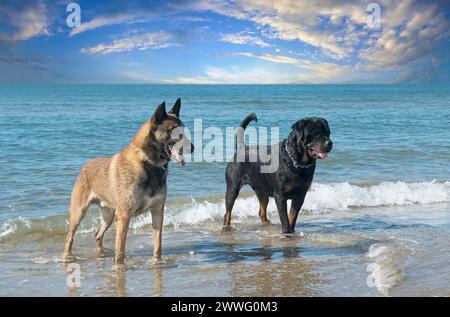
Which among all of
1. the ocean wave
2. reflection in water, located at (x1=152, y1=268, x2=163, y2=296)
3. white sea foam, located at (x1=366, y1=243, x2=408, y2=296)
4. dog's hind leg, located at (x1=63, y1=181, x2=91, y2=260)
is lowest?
reflection in water, located at (x1=152, y1=268, x2=163, y2=296)

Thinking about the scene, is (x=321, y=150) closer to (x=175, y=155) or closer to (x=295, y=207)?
(x=295, y=207)

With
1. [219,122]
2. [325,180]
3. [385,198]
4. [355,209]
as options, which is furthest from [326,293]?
[219,122]

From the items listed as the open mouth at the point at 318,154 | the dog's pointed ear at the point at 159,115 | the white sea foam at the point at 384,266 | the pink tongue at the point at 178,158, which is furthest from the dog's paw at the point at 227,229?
the dog's pointed ear at the point at 159,115

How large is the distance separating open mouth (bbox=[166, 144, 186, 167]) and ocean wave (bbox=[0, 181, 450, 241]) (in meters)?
3.26

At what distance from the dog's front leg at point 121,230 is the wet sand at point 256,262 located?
0.15m

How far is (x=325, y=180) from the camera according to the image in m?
14.1

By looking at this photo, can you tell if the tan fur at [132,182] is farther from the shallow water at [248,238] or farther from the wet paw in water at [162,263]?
the shallow water at [248,238]

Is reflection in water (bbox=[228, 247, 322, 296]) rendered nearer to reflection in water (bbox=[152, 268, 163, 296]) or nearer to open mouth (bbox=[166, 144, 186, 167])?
reflection in water (bbox=[152, 268, 163, 296])

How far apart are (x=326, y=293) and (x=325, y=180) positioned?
8550 mm

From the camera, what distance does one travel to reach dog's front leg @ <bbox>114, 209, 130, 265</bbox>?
6.72 meters

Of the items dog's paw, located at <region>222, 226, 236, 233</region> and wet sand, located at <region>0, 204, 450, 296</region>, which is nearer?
wet sand, located at <region>0, 204, 450, 296</region>

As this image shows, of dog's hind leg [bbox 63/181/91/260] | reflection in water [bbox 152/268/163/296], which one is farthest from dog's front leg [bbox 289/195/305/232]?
dog's hind leg [bbox 63/181/91/260]

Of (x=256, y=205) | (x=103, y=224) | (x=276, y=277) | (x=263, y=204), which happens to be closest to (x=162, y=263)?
(x=103, y=224)

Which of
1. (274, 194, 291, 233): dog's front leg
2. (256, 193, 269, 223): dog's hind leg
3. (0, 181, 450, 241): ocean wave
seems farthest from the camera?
(0, 181, 450, 241): ocean wave
